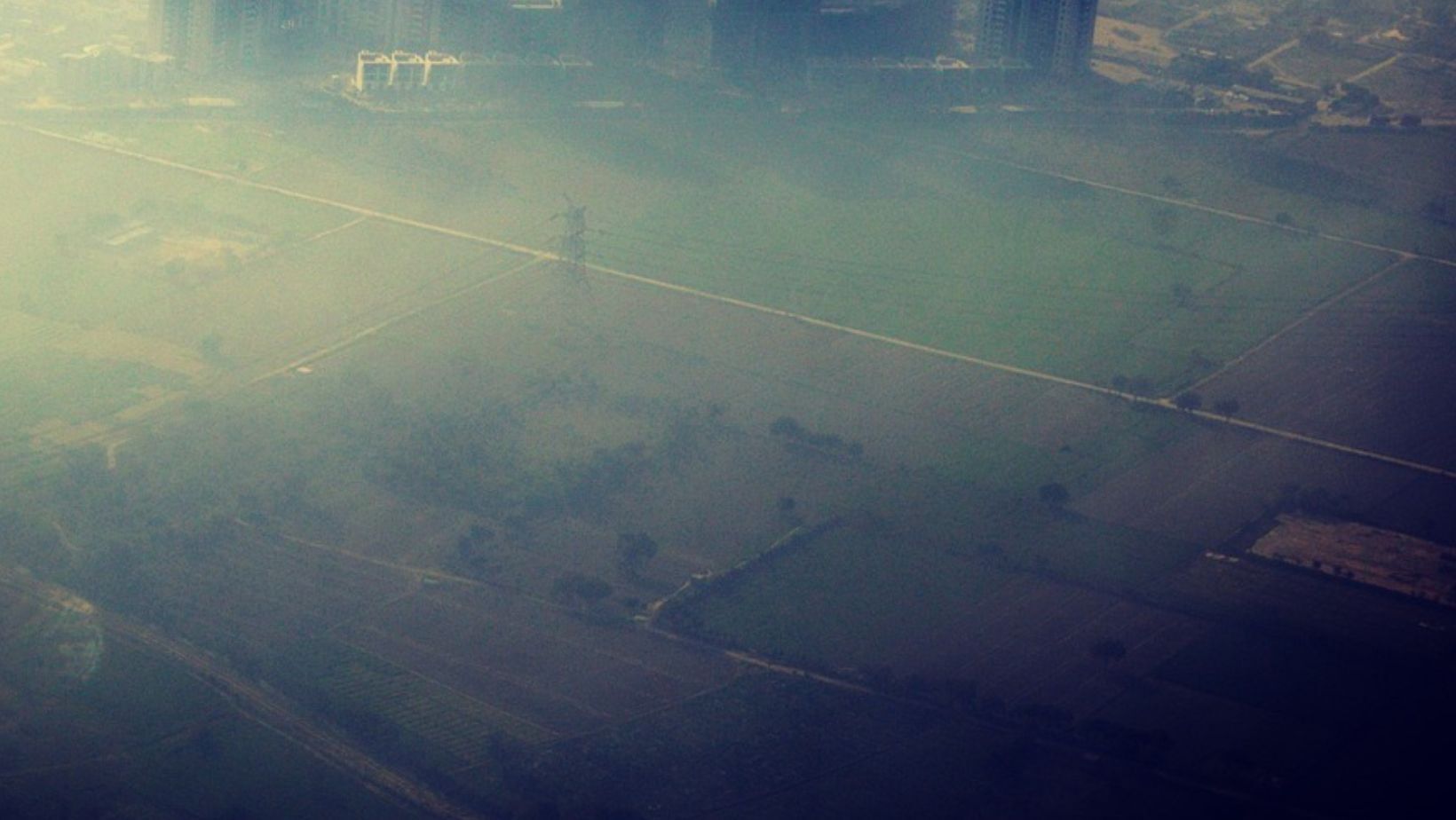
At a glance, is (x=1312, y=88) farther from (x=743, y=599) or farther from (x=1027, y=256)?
(x=743, y=599)

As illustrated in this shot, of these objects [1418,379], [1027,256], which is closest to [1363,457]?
[1418,379]

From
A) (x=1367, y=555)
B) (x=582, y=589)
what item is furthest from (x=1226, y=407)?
(x=582, y=589)

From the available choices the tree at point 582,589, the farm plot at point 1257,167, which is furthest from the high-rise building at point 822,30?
the tree at point 582,589

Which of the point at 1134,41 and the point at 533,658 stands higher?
the point at 1134,41

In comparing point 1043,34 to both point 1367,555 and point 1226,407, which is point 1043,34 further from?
point 1367,555

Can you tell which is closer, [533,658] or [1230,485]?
[533,658]

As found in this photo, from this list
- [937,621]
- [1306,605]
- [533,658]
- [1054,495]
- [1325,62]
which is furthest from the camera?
[1325,62]

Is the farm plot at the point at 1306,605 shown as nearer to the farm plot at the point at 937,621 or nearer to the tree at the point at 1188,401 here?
the farm plot at the point at 937,621

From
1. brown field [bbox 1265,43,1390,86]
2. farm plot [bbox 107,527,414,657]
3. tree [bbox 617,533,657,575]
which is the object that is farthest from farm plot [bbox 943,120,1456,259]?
farm plot [bbox 107,527,414,657]

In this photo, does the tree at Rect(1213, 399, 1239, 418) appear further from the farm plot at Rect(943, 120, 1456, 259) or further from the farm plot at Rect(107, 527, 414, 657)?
the farm plot at Rect(107, 527, 414, 657)
